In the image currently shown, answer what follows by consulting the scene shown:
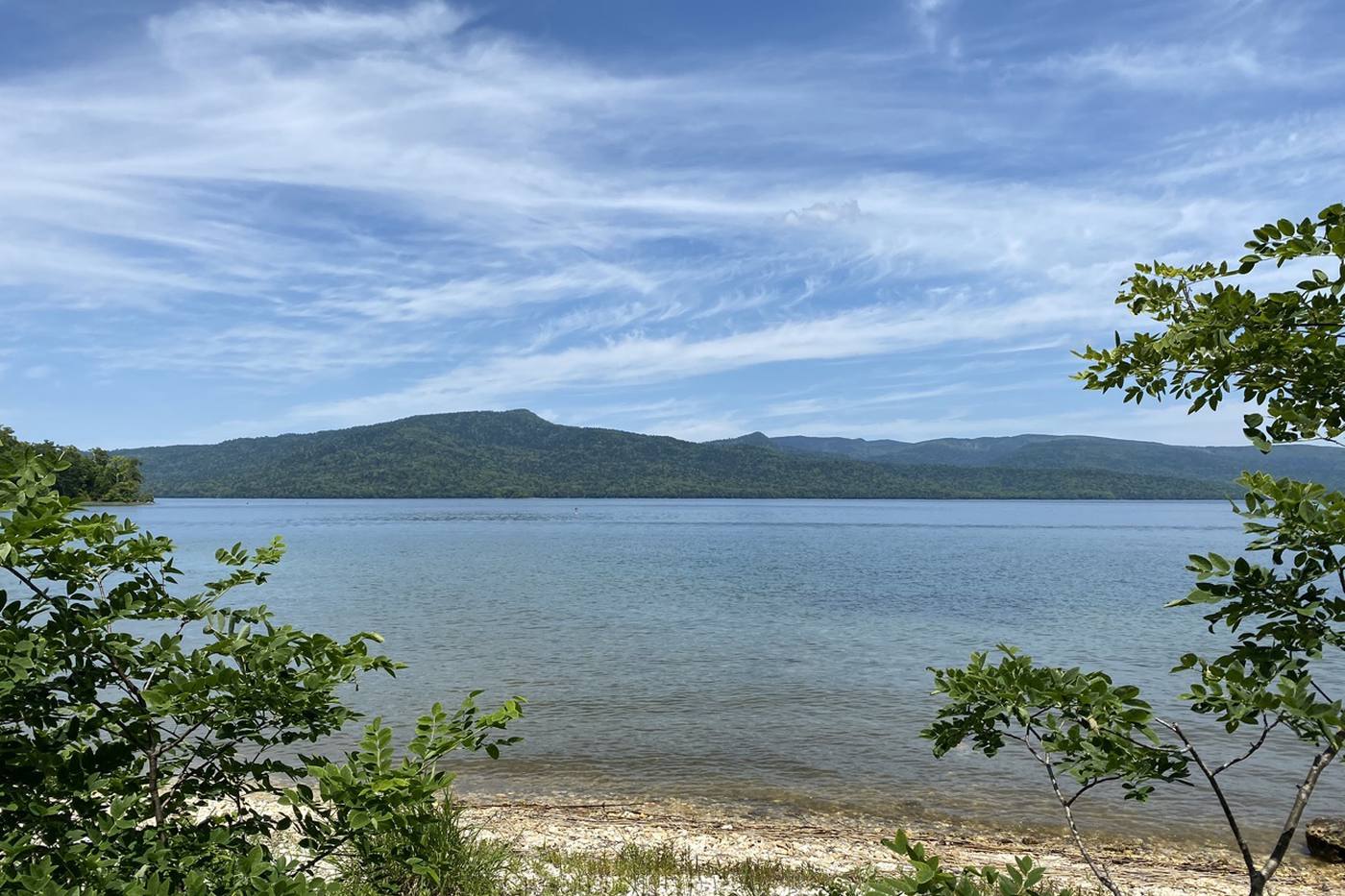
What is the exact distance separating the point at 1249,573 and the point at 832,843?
34.8 feet

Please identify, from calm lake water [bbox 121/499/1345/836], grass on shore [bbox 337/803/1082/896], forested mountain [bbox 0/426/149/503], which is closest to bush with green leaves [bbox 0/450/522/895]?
grass on shore [bbox 337/803/1082/896]

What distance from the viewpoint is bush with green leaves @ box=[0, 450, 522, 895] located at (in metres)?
3.66

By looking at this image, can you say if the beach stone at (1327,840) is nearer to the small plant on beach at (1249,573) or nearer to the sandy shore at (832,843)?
the sandy shore at (832,843)

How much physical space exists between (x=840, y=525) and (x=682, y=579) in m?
89.7

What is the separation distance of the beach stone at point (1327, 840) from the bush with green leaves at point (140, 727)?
13515mm

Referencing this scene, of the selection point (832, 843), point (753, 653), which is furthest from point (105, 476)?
point (832, 843)

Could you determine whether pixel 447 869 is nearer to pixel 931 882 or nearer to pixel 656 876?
pixel 656 876

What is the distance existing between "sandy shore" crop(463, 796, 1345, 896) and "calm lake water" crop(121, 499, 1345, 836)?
38.1 inches

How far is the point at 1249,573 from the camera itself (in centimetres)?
333

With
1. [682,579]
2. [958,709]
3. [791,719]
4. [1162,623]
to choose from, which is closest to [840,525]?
[682,579]

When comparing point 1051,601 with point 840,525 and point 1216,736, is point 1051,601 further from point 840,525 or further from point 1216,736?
point 840,525

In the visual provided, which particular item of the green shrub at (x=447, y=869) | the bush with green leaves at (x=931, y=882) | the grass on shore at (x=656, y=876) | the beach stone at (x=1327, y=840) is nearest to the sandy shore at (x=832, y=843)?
the beach stone at (x=1327, y=840)

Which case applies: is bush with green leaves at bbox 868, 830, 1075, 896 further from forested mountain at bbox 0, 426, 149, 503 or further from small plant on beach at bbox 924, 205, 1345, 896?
forested mountain at bbox 0, 426, 149, 503

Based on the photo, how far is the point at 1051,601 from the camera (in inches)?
1868
